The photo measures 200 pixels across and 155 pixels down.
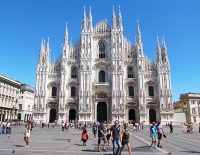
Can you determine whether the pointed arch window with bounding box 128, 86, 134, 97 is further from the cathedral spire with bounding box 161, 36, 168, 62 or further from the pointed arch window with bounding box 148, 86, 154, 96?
the cathedral spire with bounding box 161, 36, 168, 62

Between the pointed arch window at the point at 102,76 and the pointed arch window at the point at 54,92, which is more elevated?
the pointed arch window at the point at 102,76

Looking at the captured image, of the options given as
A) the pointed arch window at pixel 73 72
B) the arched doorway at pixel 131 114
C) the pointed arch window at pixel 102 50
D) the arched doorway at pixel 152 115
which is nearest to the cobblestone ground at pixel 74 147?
the arched doorway at pixel 152 115

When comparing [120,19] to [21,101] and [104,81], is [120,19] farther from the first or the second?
[21,101]

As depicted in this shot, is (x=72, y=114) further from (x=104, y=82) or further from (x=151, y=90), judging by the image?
(x=151, y=90)

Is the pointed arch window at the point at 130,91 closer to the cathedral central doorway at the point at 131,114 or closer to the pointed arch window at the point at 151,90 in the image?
the cathedral central doorway at the point at 131,114

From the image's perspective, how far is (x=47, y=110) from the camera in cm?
4500

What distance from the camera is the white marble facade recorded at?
4325 cm

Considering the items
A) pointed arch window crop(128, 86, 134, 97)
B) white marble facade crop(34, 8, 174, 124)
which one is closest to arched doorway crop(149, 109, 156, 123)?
white marble facade crop(34, 8, 174, 124)

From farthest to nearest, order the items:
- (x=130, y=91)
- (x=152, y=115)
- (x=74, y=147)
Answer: (x=130, y=91) → (x=152, y=115) → (x=74, y=147)

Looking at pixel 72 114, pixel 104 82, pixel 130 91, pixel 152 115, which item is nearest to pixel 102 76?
pixel 104 82

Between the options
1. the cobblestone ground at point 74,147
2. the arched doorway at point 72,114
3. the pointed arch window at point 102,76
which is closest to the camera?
the cobblestone ground at point 74,147

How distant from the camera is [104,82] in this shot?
45531mm

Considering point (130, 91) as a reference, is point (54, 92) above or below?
below

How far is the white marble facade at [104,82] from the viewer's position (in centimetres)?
4325
